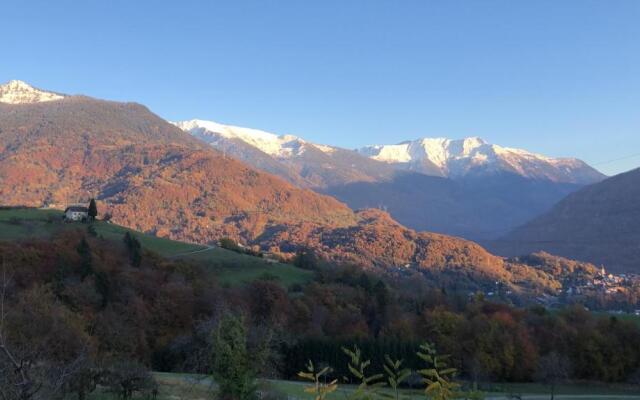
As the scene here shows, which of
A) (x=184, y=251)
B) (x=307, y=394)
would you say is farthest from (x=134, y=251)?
(x=307, y=394)

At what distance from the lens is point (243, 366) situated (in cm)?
2148

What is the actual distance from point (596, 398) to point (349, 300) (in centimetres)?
3928

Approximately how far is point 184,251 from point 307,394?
2622 inches

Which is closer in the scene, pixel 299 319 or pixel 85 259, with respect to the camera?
pixel 85 259

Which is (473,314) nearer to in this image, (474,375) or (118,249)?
(474,375)

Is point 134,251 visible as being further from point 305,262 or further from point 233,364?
point 233,364

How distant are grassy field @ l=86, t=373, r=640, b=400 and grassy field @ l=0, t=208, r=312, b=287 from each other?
4012 centimetres

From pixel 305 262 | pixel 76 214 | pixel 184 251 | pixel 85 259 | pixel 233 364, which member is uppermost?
pixel 76 214

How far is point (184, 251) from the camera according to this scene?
94625 millimetres

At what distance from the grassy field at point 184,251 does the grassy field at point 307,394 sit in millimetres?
40122

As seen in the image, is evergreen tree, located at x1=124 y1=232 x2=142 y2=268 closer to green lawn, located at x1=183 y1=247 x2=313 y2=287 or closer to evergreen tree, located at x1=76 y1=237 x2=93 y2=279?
evergreen tree, located at x1=76 y1=237 x2=93 y2=279

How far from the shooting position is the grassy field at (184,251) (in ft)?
260

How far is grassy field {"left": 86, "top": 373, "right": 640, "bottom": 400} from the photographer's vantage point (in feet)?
88.1

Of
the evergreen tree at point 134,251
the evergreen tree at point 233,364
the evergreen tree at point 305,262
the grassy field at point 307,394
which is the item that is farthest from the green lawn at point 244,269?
the evergreen tree at point 233,364
